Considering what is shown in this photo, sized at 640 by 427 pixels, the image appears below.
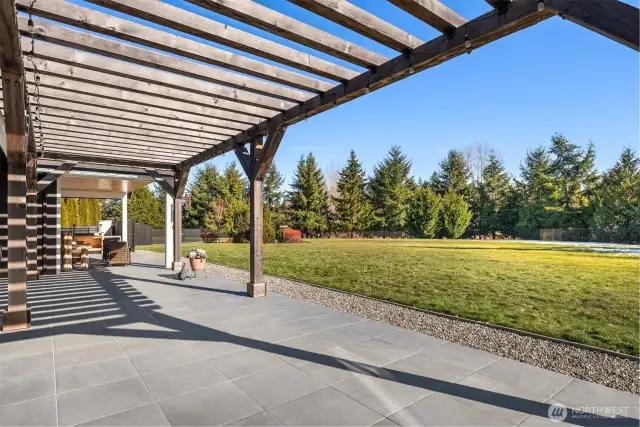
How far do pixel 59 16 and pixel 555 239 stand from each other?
33.2 metres

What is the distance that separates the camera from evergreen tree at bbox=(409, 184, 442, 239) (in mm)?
28844

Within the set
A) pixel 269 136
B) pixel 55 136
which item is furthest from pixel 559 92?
pixel 55 136

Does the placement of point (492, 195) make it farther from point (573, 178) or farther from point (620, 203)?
point (620, 203)

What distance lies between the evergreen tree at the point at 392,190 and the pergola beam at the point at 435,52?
1123 inches

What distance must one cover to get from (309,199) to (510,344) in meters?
28.1

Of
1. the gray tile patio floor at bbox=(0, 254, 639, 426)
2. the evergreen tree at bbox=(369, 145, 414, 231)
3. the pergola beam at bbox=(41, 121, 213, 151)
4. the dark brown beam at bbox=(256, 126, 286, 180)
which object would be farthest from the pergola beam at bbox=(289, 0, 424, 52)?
the evergreen tree at bbox=(369, 145, 414, 231)

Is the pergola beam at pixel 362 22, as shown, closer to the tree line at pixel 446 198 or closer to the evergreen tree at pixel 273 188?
the tree line at pixel 446 198

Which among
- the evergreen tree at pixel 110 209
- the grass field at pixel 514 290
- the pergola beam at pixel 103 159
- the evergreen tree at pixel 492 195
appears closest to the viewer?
the grass field at pixel 514 290

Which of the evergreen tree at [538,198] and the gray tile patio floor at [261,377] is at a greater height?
the evergreen tree at [538,198]

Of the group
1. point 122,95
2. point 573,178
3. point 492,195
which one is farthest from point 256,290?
point 573,178

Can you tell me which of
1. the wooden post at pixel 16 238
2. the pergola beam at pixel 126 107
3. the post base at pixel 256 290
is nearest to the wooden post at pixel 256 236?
the post base at pixel 256 290

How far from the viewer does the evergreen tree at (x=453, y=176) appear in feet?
112

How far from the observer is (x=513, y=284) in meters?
7.40

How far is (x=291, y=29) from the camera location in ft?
8.92
